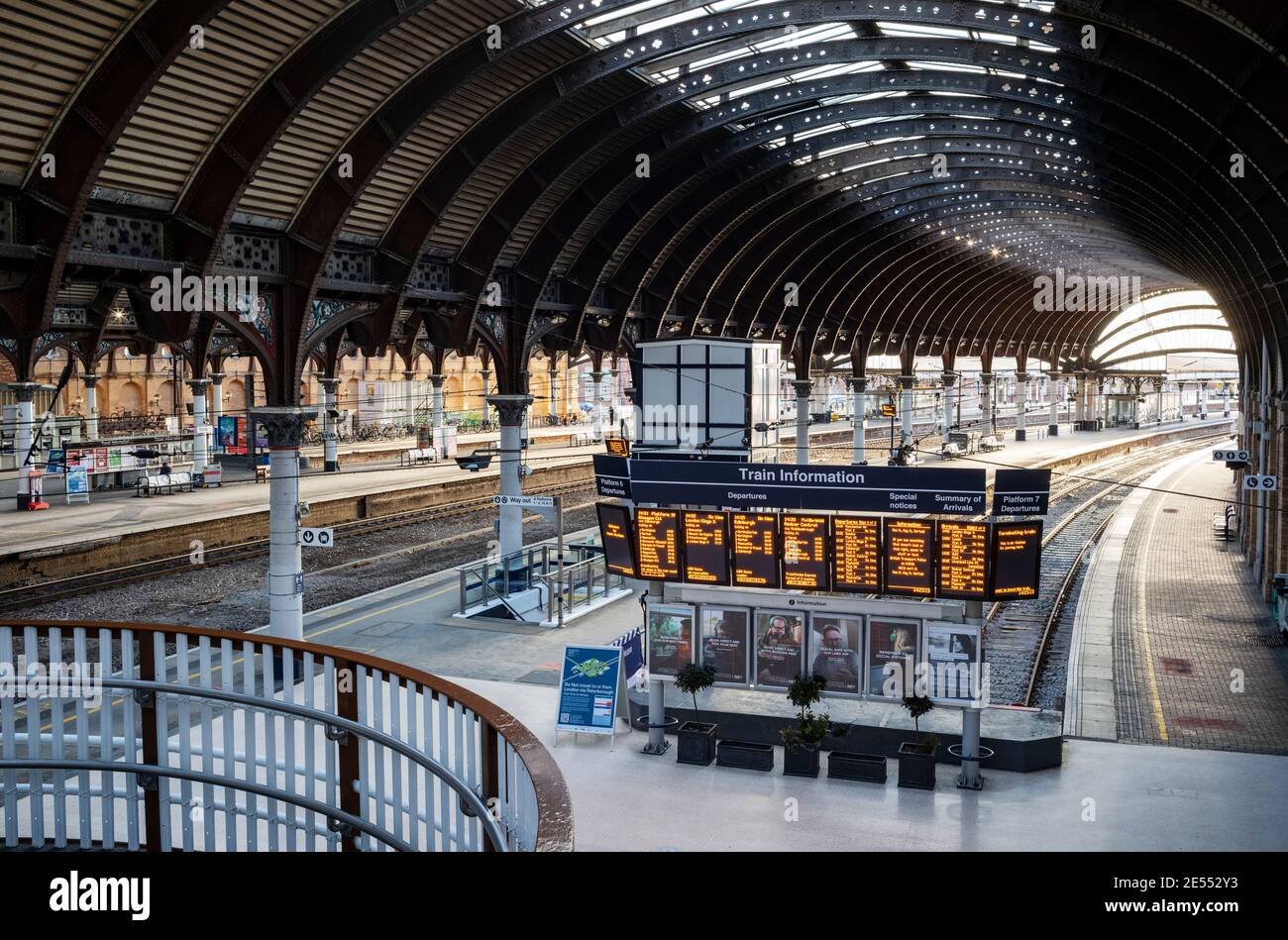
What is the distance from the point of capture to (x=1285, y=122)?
555 inches

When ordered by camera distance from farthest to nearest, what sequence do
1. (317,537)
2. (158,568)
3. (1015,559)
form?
(158,568), (317,537), (1015,559)

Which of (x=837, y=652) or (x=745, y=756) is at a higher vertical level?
(x=837, y=652)

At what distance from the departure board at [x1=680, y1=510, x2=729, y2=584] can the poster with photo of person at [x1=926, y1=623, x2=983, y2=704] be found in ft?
10.1

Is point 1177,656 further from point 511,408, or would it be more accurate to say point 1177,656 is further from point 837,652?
point 511,408

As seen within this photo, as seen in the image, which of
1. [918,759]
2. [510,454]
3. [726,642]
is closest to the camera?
[918,759]

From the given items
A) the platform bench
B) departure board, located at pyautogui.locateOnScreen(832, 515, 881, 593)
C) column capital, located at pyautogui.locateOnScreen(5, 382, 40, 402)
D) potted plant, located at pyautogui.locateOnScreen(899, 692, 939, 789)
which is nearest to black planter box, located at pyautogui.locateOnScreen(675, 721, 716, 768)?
potted plant, located at pyautogui.locateOnScreen(899, 692, 939, 789)

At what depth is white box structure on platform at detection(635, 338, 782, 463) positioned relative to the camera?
27.8m

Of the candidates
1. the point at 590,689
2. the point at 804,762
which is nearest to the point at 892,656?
the point at 804,762

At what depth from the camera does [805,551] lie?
16.0 meters

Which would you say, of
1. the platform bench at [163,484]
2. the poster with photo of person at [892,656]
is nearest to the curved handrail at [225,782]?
the poster with photo of person at [892,656]

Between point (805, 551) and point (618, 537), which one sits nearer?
point (805, 551)

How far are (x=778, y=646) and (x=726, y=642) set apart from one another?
783 millimetres

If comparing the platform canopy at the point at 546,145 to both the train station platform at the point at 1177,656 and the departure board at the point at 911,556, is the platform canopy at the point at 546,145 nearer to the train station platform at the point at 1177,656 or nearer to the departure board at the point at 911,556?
the train station platform at the point at 1177,656

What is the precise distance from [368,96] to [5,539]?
1941cm
